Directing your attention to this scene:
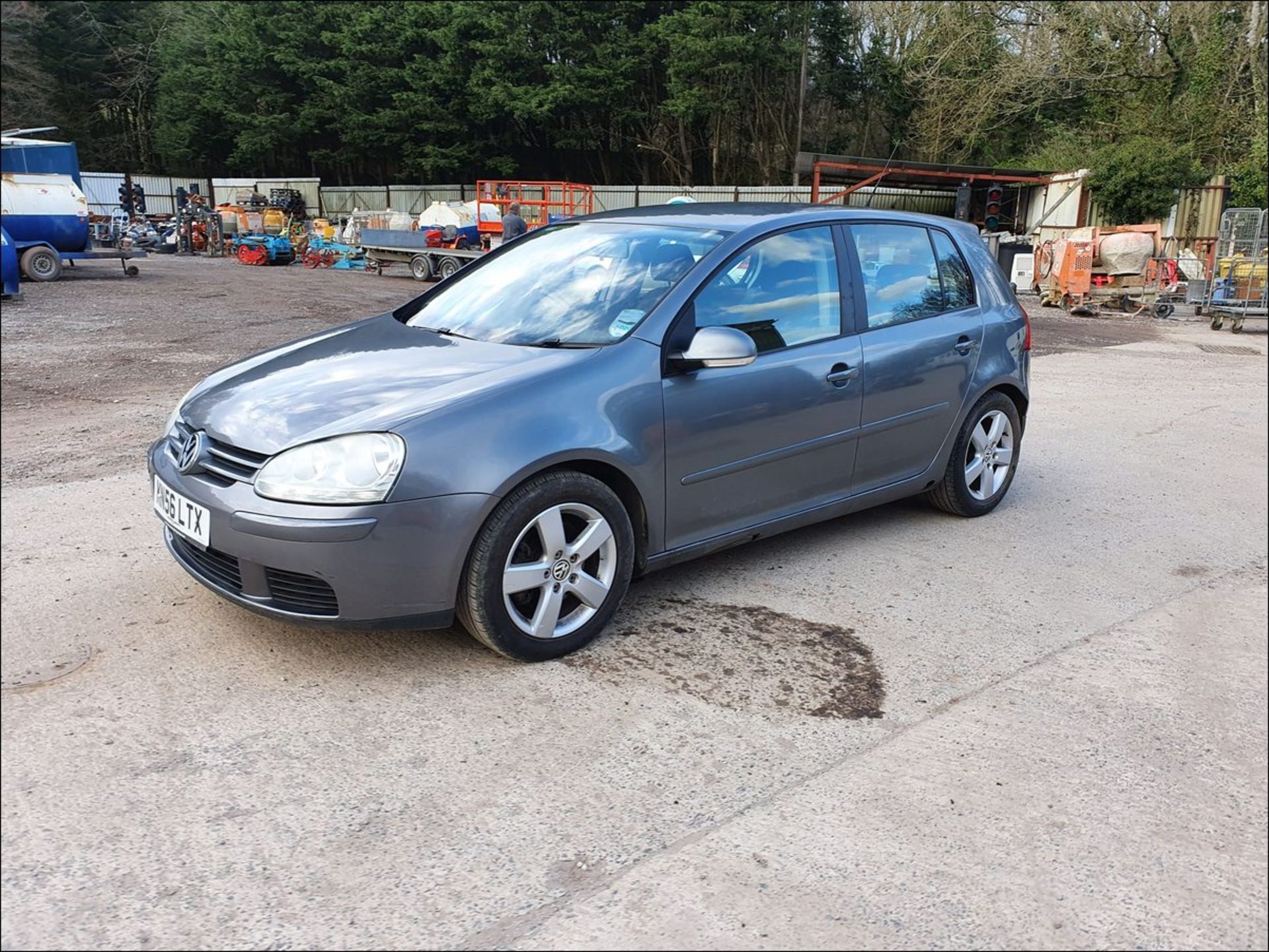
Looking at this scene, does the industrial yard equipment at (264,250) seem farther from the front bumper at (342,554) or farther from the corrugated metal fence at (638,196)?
the front bumper at (342,554)

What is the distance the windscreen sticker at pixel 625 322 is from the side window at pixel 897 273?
51.4 inches

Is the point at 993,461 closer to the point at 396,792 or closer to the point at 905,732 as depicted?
the point at 905,732

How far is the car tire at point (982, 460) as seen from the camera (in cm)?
529

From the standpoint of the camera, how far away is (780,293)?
439 cm

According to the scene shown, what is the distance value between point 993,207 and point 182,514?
92.9 ft

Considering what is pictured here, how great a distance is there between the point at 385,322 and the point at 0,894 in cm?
333

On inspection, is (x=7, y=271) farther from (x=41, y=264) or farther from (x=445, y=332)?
(x=41, y=264)

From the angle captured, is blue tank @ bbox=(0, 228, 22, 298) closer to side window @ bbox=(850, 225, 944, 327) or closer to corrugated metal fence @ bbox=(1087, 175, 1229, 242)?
side window @ bbox=(850, 225, 944, 327)

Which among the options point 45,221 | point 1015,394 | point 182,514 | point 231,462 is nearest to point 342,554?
point 231,462

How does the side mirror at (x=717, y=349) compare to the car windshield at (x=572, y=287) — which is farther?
the car windshield at (x=572, y=287)

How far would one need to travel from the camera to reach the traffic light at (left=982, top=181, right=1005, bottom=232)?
1079 inches

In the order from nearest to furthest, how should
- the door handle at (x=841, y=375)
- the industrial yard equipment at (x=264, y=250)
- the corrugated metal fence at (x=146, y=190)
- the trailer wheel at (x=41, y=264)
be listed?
the door handle at (x=841, y=375) → the trailer wheel at (x=41, y=264) → the industrial yard equipment at (x=264, y=250) → the corrugated metal fence at (x=146, y=190)

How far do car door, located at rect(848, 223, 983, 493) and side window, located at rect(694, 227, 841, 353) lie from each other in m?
0.19

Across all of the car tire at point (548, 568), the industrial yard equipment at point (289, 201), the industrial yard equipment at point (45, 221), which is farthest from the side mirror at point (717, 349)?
the industrial yard equipment at point (289, 201)
